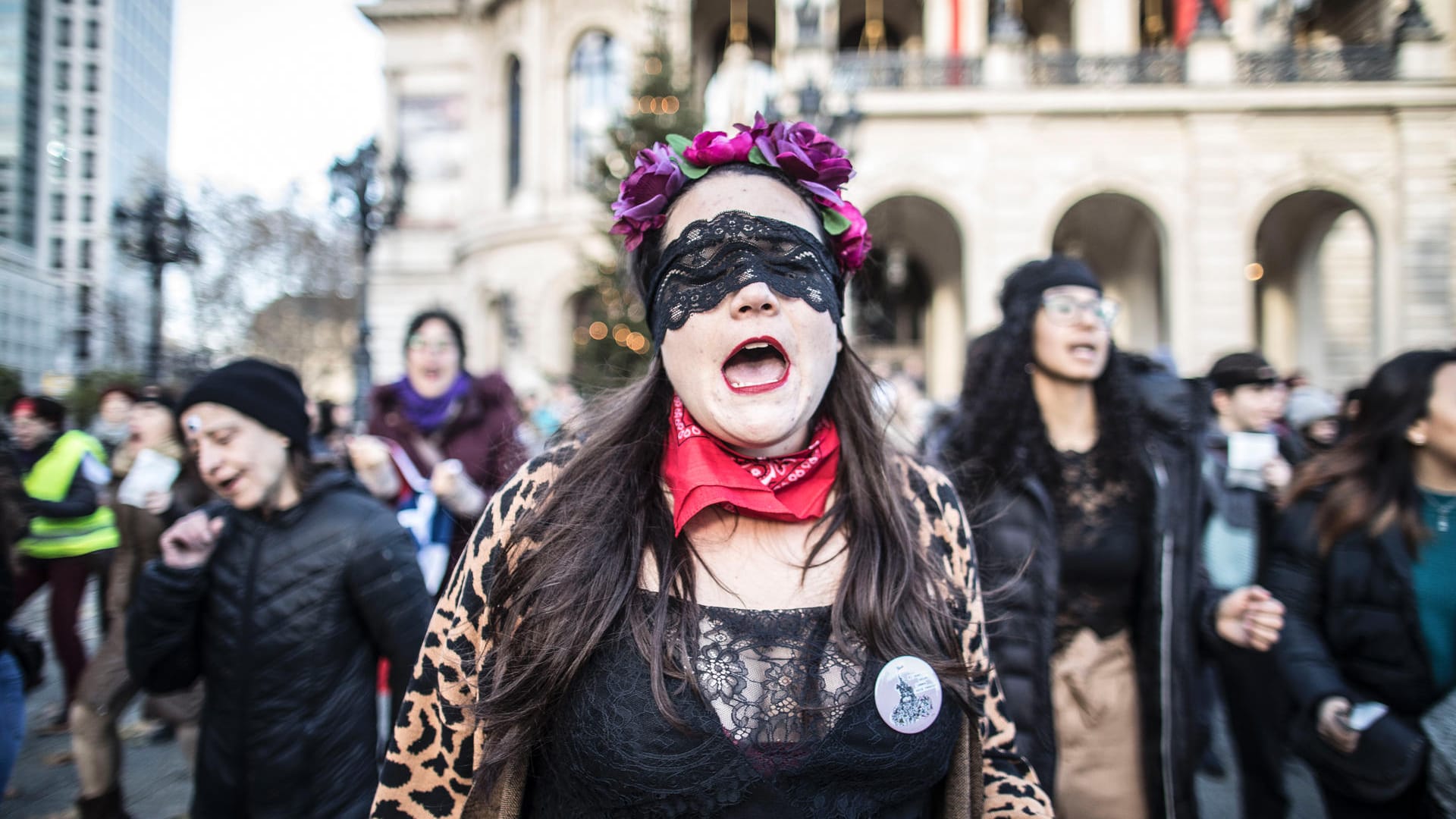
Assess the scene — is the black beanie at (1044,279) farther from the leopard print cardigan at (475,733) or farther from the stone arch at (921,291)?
the stone arch at (921,291)

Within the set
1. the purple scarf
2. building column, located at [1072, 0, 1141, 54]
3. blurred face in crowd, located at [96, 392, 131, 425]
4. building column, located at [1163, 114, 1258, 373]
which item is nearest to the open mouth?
the purple scarf

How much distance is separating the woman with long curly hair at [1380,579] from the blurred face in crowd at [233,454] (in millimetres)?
3379

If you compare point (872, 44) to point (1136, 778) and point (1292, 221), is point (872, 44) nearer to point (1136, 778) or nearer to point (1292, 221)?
point (1292, 221)

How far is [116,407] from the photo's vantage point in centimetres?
655

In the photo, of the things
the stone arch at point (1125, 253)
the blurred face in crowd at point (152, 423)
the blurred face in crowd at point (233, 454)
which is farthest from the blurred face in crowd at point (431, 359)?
the stone arch at point (1125, 253)

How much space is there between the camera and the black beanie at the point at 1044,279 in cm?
287

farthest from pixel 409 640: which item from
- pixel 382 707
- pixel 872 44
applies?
pixel 872 44

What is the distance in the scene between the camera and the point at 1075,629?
271 centimetres

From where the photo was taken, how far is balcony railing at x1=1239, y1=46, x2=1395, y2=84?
16391 millimetres

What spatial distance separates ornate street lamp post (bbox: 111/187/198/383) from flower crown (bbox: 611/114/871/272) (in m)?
11.5

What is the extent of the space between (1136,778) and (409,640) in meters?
2.50

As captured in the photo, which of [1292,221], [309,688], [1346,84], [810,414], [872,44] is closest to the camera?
[810,414]

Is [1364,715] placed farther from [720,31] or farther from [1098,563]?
[720,31]

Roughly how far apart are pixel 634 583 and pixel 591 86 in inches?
968
